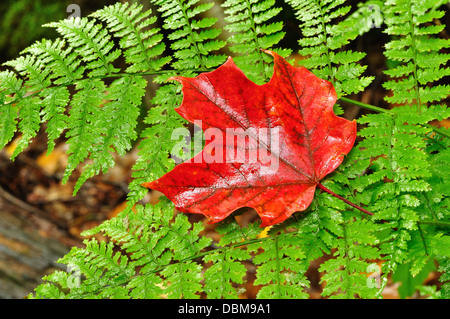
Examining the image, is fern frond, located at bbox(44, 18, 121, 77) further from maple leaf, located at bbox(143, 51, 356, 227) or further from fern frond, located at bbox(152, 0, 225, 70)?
maple leaf, located at bbox(143, 51, 356, 227)

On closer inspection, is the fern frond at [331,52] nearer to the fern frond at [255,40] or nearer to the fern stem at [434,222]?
the fern frond at [255,40]

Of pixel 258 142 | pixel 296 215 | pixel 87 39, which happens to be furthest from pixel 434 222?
pixel 87 39

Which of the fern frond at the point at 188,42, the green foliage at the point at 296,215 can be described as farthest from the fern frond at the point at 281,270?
the fern frond at the point at 188,42

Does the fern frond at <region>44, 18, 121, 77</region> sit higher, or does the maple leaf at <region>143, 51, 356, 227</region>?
the fern frond at <region>44, 18, 121, 77</region>

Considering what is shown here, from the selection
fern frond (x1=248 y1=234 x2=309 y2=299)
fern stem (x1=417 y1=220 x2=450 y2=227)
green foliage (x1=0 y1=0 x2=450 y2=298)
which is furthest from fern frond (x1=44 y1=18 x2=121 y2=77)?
fern stem (x1=417 y1=220 x2=450 y2=227)

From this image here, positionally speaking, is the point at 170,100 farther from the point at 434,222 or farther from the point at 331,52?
the point at 434,222
